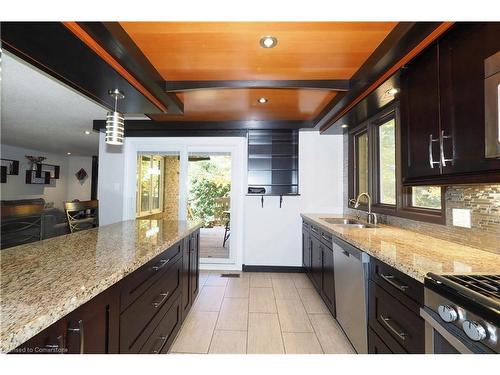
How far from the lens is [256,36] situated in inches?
70.2

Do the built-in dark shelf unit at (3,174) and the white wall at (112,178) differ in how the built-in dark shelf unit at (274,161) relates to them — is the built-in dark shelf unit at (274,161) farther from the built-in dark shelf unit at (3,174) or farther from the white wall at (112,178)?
the built-in dark shelf unit at (3,174)

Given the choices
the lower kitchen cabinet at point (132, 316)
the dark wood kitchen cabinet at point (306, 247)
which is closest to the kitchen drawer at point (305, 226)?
the dark wood kitchen cabinet at point (306, 247)

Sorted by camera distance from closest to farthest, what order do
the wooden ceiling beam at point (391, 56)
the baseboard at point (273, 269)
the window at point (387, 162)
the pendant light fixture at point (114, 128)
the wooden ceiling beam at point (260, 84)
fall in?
1. the wooden ceiling beam at point (391, 56)
2. the pendant light fixture at point (114, 128)
3. the wooden ceiling beam at point (260, 84)
4. the window at point (387, 162)
5. the baseboard at point (273, 269)

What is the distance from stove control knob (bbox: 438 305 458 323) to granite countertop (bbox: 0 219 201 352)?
138cm

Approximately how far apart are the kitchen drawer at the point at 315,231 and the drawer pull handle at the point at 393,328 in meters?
1.51

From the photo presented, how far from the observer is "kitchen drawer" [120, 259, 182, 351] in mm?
1226

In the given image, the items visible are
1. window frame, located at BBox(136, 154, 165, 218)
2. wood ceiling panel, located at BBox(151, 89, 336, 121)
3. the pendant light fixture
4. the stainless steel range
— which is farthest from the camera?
window frame, located at BBox(136, 154, 165, 218)

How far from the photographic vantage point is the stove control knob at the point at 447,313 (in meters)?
0.95

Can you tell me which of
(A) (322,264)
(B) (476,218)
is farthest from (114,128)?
(B) (476,218)

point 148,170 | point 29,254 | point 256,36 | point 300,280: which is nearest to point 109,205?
point 148,170

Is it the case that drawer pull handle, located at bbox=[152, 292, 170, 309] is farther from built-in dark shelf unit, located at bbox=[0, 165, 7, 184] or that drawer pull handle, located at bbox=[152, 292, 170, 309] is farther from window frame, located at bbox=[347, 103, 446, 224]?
built-in dark shelf unit, located at bbox=[0, 165, 7, 184]

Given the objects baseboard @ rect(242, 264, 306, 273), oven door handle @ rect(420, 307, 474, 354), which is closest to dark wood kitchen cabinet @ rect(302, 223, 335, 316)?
baseboard @ rect(242, 264, 306, 273)

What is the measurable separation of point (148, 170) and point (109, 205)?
0.93 m

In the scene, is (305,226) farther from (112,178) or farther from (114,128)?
(112,178)
